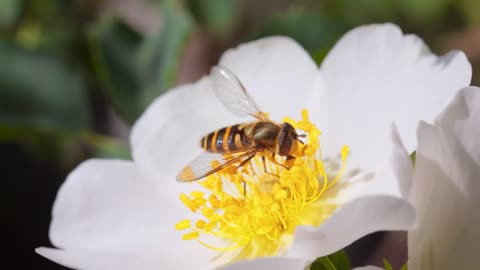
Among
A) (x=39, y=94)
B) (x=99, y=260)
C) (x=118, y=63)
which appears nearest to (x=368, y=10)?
(x=118, y=63)

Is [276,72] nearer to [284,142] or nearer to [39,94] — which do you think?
[284,142]

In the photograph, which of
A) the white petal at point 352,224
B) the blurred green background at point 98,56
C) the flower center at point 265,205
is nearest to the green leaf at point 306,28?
the blurred green background at point 98,56

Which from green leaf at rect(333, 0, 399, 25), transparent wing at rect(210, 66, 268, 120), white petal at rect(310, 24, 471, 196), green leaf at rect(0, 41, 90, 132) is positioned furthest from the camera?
green leaf at rect(333, 0, 399, 25)

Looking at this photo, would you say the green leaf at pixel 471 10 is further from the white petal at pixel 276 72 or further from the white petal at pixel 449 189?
the white petal at pixel 449 189

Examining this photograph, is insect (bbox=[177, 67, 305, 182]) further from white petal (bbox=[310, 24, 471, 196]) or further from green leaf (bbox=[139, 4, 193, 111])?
green leaf (bbox=[139, 4, 193, 111])

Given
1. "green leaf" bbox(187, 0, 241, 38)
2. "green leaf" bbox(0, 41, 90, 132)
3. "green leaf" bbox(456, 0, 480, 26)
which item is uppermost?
"green leaf" bbox(187, 0, 241, 38)

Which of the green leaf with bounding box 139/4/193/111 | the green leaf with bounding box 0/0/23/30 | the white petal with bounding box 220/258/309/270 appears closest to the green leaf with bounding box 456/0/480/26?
the green leaf with bounding box 139/4/193/111

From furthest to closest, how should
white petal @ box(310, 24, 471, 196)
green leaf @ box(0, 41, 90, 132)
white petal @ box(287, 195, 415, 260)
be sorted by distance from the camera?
green leaf @ box(0, 41, 90, 132)
white petal @ box(310, 24, 471, 196)
white petal @ box(287, 195, 415, 260)
